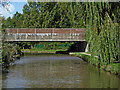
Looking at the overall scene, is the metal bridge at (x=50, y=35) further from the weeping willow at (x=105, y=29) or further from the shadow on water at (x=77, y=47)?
the weeping willow at (x=105, y=29)

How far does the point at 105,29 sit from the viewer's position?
75.6 ft

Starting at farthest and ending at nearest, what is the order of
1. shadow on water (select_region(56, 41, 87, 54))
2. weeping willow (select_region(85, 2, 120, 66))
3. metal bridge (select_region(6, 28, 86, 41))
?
shadow on water (select_region(56, 41, 87, 54))
metal bridge (select_region(6, 28, 86, 41))
weeping willow (select_region(85, 2, 120, 66))

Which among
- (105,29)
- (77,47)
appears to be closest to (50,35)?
(77,47)

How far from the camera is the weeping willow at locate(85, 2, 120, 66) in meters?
22.6

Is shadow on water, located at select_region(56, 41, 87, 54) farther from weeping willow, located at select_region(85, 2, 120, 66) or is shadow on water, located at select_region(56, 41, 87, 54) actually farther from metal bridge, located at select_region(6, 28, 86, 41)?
weeping willow, located at select_region(85, 2, 120, 66)

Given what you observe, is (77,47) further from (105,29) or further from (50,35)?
(105,29)

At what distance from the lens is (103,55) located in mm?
23047

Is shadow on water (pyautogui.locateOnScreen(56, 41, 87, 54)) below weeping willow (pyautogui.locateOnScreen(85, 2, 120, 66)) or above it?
below

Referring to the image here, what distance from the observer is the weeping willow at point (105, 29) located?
22.6 metres

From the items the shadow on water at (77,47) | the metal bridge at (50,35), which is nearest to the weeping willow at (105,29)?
the metal bridge at (50,35)

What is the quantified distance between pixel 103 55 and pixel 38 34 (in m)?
29.8

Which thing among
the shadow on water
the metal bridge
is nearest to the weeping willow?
the metal bridge

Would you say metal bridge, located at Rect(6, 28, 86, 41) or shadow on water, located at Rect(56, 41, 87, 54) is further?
shadow on water, located at Rect(56, 41, 87, 54)

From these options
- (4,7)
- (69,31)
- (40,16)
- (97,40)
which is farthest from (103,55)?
(40,16)
